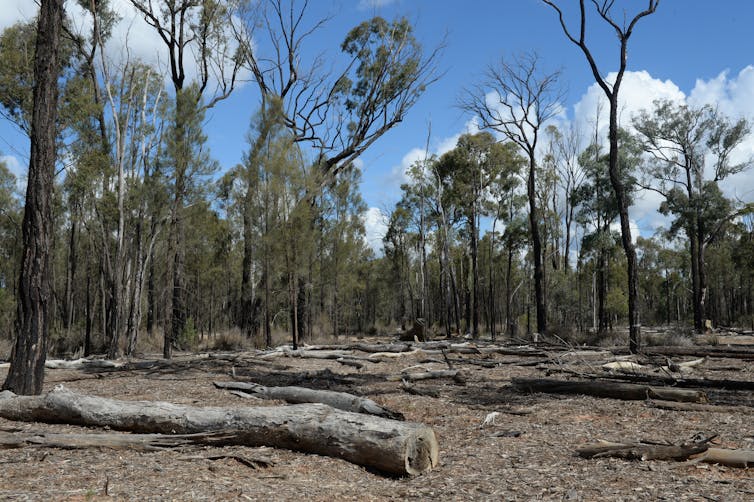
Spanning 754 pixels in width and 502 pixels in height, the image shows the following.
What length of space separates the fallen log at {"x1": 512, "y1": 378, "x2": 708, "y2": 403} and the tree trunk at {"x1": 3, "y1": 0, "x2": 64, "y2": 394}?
7.05 metres

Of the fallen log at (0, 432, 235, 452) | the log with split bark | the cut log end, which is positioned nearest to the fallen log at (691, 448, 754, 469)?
the log with split bark

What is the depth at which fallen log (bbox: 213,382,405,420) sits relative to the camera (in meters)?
6.12

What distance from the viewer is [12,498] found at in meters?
3.67

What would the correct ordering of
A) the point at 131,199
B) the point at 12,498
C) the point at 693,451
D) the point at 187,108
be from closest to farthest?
the point at 12,498 < the point at 693,451 < the point at 187,108 < the point at 131,199

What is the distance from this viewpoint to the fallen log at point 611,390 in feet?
24.2

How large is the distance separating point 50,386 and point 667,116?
100ft

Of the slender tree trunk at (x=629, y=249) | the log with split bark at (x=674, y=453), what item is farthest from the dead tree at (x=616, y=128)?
the log with split bark at (x=674, y=453)

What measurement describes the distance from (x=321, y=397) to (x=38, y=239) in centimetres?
435

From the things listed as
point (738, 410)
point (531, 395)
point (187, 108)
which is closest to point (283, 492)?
point (531, 395)

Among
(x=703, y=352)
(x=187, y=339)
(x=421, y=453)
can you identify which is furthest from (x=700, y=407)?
(x=187, y=339)

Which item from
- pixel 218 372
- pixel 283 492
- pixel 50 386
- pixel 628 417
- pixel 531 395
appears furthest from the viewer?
pixel 218 372

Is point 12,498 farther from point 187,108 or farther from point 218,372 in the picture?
point 187,108

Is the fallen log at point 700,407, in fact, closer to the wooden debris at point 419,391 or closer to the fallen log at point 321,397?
the wooden debris at point 419,391

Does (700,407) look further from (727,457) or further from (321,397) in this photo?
(321,397)
